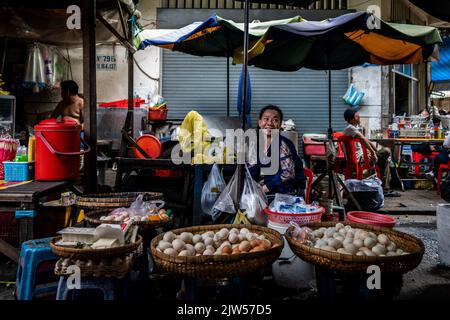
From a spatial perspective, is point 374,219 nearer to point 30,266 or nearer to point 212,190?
point 212,190

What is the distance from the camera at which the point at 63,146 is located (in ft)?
11.6

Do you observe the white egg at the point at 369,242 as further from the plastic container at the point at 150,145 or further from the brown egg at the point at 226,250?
the plastic container at the point at 150,145

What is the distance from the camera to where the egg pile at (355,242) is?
2465 millimetres

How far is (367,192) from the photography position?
6379mm

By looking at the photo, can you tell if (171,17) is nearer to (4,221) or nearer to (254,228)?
(4,221)

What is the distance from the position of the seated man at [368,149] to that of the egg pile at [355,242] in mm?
4165

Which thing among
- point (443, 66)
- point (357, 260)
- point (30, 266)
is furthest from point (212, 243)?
point (443, 66)

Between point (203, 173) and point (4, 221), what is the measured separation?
7.60 feet

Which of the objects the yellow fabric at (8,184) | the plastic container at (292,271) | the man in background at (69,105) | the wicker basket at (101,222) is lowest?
the plastic container at (292,271)

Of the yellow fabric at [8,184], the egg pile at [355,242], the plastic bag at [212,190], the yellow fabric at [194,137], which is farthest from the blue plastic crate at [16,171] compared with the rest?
the egg pile at [355,242]

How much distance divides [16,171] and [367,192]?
5.49 meters
